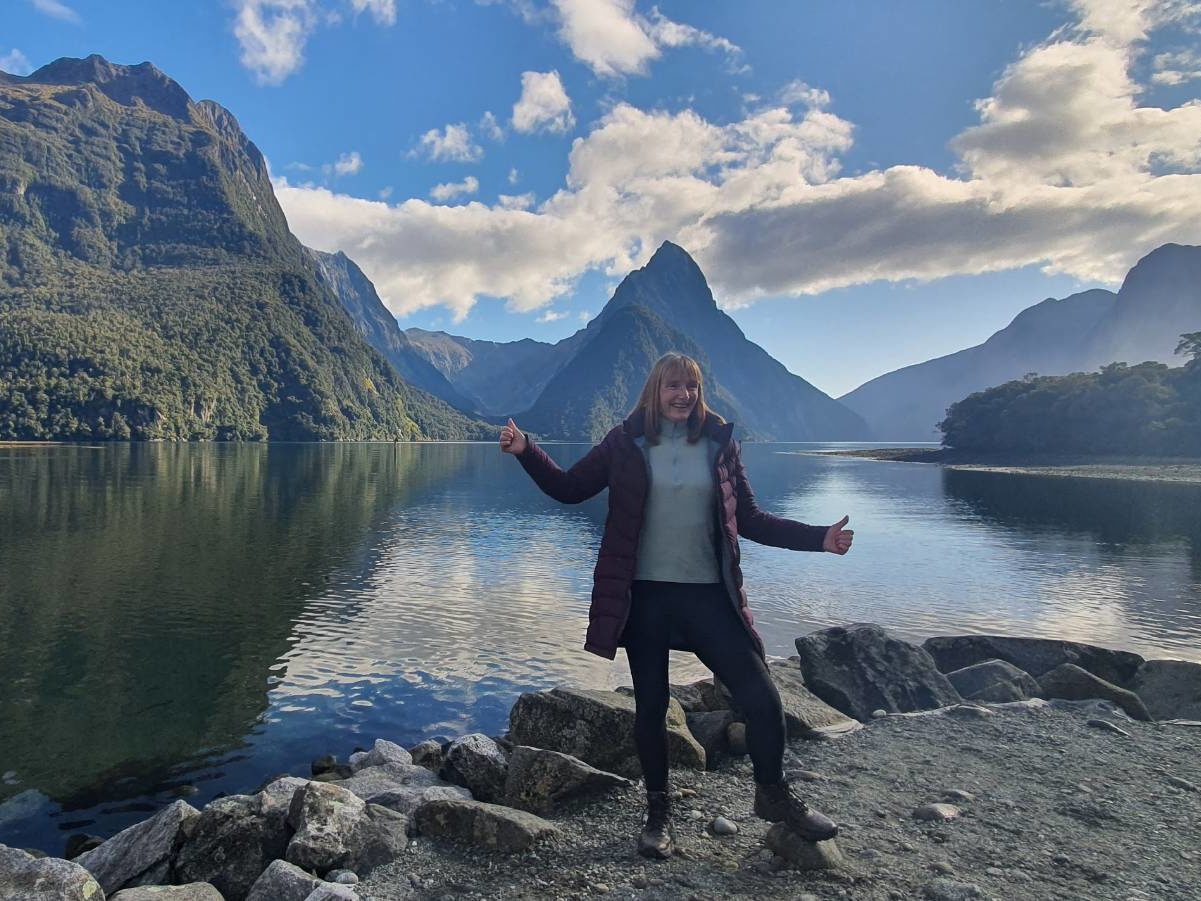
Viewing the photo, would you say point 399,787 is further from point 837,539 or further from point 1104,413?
point 1104,413

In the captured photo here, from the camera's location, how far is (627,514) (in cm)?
529

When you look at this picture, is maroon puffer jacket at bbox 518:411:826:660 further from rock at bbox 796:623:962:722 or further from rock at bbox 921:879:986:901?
rock at bbox 796:623:962:722

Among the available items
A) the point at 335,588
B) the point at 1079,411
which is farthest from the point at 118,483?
the point at 1079,411

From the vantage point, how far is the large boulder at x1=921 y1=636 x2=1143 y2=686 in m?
12.5

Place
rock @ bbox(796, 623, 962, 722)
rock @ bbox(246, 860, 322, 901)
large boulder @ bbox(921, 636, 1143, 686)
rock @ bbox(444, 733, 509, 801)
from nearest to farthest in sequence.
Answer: rock @ bbox(246, 860, 322, 901), rock @ bbox(444, 733, 509, 801), rock @ bbox(796, 623, 962, 722), large boulder @ bbox(921, 636, 1143, 686)

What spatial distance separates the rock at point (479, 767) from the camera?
8031 millimetres

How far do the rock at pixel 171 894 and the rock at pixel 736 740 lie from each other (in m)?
5.14

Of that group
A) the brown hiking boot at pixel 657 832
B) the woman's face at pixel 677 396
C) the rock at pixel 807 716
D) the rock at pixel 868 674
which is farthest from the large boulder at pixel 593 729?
the rock at pixel 868 674

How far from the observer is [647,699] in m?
5.26

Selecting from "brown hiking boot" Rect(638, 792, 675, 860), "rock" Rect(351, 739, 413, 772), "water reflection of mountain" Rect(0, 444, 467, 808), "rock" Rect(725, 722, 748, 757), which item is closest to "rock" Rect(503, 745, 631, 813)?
"brown hiking boot" Rect(638, 792, 675, 860)

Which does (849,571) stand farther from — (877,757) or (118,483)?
(118,483)

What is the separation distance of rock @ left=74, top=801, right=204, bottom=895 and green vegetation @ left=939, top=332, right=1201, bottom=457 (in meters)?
129

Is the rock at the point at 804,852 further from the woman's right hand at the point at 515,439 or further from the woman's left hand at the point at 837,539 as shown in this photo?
the woman's right hand at the point at 515,439

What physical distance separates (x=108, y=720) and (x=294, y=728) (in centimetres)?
378
